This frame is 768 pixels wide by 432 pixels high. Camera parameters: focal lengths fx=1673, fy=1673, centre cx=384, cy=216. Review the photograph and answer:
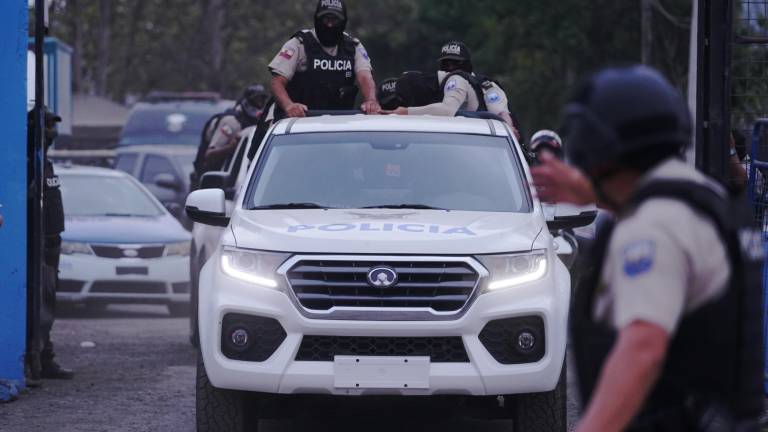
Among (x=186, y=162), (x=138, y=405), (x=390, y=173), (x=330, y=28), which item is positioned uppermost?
(x=330, y=28)

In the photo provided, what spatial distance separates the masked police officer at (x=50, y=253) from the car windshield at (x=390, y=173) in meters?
2.72

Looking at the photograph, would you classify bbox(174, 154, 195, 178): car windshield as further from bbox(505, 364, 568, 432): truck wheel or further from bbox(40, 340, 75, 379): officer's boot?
Result: bbox(505, 364, 568, 432): truck wheel

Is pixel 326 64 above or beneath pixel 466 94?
above

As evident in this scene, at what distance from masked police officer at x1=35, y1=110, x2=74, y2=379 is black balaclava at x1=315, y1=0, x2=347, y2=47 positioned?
1.93m

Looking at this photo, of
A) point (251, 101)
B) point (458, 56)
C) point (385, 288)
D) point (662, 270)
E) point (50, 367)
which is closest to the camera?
point (662, 270)

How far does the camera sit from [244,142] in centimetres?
1235

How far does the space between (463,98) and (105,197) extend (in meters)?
8.27

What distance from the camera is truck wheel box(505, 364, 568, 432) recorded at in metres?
7.72

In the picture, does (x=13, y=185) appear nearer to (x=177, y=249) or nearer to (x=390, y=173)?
(x=390, y=173)

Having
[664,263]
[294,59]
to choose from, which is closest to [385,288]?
[294,59]

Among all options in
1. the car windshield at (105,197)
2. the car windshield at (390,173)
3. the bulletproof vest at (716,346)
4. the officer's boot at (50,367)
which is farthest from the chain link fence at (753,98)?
the car windshield at (105,197)

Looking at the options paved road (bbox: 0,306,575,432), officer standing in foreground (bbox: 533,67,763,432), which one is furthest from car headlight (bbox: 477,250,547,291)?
officer standing in foreground (bbox: 533,67,763,432)

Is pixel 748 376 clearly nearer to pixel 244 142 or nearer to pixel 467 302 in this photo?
pixel 467 302

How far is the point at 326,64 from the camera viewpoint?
10734 millimetres
